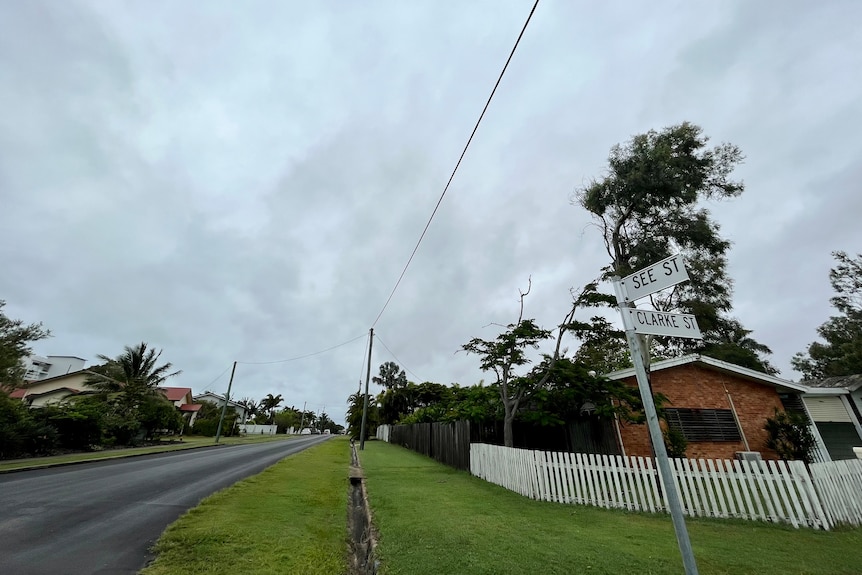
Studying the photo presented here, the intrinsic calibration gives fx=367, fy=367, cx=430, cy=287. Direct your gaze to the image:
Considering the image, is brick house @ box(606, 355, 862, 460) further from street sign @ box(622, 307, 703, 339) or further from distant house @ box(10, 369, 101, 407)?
distant house @ box(10, 369, 101, 407)

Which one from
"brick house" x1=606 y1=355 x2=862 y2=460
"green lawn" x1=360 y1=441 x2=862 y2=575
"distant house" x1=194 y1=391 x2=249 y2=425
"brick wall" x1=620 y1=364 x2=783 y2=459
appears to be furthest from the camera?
"distant house" x1=194 y1=391 x2=249 y2=425

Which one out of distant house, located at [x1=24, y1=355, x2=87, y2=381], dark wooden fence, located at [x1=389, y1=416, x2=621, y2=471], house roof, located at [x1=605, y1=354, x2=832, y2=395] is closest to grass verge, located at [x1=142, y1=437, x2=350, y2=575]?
dark wooden fence, located at [x1=389, y1=416, x2=621, y2=471]

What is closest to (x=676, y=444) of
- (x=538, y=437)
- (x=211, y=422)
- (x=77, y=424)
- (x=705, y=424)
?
(x=705, y=424)

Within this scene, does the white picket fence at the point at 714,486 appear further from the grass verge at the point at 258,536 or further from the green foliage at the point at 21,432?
the green foliage at the point at 21,432

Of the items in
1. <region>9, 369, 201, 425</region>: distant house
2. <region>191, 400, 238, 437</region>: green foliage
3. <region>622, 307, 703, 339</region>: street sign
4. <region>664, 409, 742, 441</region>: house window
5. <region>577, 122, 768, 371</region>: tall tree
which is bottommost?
<region>664, 409, 742, 441</region>: house window

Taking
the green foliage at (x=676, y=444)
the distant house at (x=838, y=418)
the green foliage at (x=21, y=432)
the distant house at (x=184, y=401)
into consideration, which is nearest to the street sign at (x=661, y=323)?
the green foliage at (x=676, y=444)

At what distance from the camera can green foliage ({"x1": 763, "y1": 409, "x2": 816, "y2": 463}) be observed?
494 inches

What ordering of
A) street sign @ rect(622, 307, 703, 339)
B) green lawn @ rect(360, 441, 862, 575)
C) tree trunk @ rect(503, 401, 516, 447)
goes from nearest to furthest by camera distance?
street sign @ rect(622, 307, 703, 339)
green lawn @ rect(360, 441, 862, 575)
tree trunk @ rect(503, 401, 516, 447)

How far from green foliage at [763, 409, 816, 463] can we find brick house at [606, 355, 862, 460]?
0.46m

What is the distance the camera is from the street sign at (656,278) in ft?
10.2

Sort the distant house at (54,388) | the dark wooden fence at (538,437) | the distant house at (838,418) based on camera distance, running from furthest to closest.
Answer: the distant house at (54,388)
the distant house at (838,418)
the dark wooden fence at (538,437)

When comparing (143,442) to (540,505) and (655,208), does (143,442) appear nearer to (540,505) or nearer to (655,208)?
(540,505)

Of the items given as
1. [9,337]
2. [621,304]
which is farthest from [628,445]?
[9,337]

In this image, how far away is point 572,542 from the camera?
17.3ft
